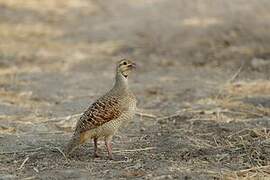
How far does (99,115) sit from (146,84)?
19.2ft

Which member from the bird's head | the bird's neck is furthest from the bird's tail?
the bird's head

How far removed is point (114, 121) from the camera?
7.47 meters

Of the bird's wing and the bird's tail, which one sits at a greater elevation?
the bird's wing

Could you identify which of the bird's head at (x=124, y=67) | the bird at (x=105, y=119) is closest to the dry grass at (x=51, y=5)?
the bird's head at (x=124, y=67)

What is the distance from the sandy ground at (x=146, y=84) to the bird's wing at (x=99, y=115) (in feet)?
1.16

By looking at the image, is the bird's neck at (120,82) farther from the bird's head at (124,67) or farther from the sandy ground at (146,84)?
the sandy ground at (146,84)

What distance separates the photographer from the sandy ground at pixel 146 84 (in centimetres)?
743

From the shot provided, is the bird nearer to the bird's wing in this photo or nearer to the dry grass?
the bird's wing

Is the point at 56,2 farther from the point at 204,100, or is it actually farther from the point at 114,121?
the point at 114,121

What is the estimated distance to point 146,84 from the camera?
43.6 feet

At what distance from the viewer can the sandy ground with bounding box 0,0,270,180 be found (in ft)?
24.4

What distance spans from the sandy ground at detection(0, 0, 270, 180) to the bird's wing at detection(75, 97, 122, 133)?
35 centimetres

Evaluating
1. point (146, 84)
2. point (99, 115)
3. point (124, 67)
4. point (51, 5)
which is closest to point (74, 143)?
point (99, 115)

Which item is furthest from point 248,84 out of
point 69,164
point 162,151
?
point 69,164
